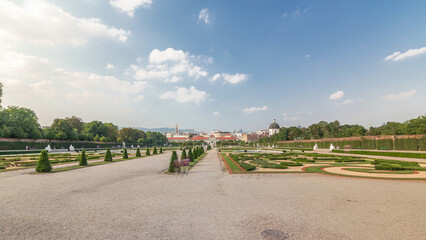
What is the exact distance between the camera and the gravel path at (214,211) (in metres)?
5.06

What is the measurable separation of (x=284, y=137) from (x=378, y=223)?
329 ft

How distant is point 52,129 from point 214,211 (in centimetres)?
7080

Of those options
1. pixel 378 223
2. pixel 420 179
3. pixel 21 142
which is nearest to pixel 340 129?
pixel 420 179

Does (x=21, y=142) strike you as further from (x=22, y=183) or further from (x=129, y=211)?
(x=129, y=211)

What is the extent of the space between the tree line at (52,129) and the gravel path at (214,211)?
5033 cm

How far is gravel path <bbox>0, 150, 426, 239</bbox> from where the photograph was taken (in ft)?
16.6

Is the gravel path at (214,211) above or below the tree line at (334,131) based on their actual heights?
below

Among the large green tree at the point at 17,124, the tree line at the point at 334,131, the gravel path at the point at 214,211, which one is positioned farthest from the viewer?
the tree line at the point at 334,131

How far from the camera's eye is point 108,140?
81500mm

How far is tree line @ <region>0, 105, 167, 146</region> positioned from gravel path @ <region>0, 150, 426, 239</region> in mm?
50332

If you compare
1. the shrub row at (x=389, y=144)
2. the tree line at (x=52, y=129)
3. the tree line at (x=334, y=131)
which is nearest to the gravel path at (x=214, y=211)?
the shrub row at (x=389, y=144)

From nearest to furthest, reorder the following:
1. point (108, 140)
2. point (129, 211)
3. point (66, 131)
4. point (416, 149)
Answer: point (129, 211) < point (416, 149) < point (66, 131) < point (108, 140)

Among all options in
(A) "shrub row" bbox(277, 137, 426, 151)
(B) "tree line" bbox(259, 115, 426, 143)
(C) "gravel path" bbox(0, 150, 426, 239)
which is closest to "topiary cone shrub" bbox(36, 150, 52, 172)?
(C) "gravel path" bbox(0, 150, 426, 239)

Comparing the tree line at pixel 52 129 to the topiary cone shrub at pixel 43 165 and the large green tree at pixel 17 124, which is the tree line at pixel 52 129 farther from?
the topiary cone shrub at pixel 43 165
